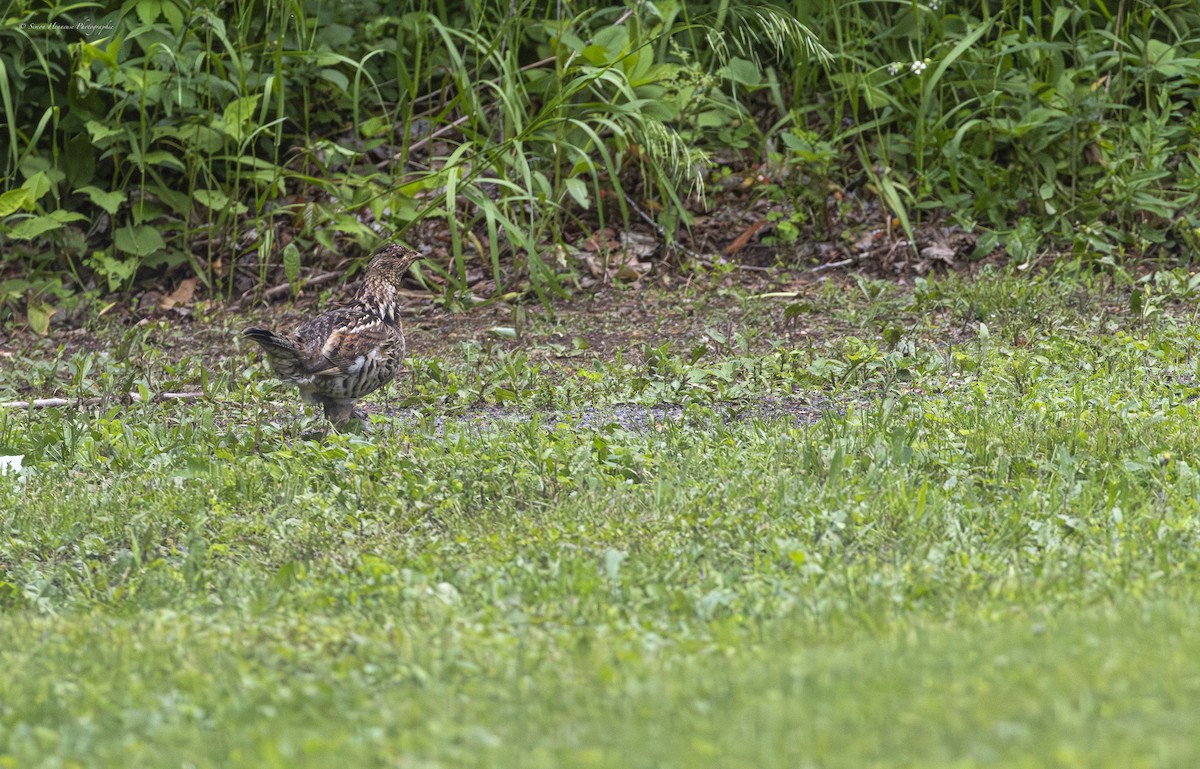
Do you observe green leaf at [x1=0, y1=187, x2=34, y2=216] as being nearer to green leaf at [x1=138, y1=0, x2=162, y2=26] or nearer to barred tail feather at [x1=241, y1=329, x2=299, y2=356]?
green leaf at [x1=138, y1=0, x2=162, y2=26]

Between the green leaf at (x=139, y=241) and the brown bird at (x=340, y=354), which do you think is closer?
the brown bird at (x=340, y=354)

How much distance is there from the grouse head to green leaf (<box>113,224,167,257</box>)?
3.54m

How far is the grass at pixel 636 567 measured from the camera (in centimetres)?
316

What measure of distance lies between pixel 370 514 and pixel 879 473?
1876 mm

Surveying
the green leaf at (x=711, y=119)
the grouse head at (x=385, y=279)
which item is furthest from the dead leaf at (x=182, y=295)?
the green leaf at (x=711, y=119)

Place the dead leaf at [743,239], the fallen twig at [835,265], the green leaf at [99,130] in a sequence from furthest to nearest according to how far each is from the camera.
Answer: the dead leaf at [743,239]
the fallen twig at [835,265]
the green leaf at [99,130]

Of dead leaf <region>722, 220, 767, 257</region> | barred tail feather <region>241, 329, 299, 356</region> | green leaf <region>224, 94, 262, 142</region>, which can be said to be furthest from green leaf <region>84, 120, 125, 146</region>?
A: dead leaf <region>722, 220, 767, 257</region>

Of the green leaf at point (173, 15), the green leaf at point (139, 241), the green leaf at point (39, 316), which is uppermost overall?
the green leaf at point (173, 15)

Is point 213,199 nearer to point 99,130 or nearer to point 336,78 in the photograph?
point 99,130

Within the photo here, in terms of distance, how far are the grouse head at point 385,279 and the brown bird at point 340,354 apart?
0.02m

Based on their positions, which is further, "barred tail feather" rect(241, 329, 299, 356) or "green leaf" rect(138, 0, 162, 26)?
"green leaf" rect(138, 0, 162, 26)

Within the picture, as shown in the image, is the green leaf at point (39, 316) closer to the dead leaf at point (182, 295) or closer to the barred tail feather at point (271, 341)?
the dead leaf at point (182, 295)

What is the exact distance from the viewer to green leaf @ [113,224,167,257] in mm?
10609

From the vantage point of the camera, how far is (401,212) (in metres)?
9.91
